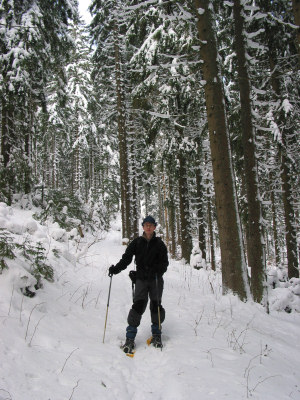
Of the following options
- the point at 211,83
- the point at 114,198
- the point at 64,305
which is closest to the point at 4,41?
the point at 211,83

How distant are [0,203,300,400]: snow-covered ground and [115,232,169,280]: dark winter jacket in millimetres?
1067

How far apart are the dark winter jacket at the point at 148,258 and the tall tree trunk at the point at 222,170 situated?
2.19m

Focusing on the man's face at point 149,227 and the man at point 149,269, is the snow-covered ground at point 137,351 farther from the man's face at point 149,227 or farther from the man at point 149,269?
the man's face at point 149,227

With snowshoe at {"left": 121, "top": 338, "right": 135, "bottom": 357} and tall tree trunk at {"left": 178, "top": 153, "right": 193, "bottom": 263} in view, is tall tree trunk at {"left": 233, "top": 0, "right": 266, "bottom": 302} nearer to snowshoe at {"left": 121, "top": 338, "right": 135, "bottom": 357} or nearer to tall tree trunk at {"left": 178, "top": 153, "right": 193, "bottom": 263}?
snowshoe at {"left": 121, "top": 338, "right": 135, "bottom": 357}

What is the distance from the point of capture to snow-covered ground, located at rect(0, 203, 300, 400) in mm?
3016

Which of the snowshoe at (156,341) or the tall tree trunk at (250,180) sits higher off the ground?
the tall tree trunk at (250,180)

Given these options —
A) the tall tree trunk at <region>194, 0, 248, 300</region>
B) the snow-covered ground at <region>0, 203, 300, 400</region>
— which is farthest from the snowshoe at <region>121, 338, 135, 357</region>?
the tall tree trunk at <region>194, 0, 248, 300</region>

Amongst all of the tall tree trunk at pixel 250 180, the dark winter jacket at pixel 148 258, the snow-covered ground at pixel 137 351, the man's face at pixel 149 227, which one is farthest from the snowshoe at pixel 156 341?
the tall tree trunk at pixel 250 180

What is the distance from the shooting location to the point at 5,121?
10.2 meters

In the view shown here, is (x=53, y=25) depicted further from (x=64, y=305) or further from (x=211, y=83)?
(x=64, y=305)

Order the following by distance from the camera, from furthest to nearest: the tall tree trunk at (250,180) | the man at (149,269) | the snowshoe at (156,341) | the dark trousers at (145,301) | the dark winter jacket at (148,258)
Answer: the tall tree trunk at (250,180)
the dark winter jacket at (148,258)
the man at (149,269)
the dark trousers at (145,301)
the snowshoe at (156,341)

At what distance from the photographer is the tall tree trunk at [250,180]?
7066 mm

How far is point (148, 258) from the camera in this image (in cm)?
477

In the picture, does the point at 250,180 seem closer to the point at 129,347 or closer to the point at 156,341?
the point at 156,341
